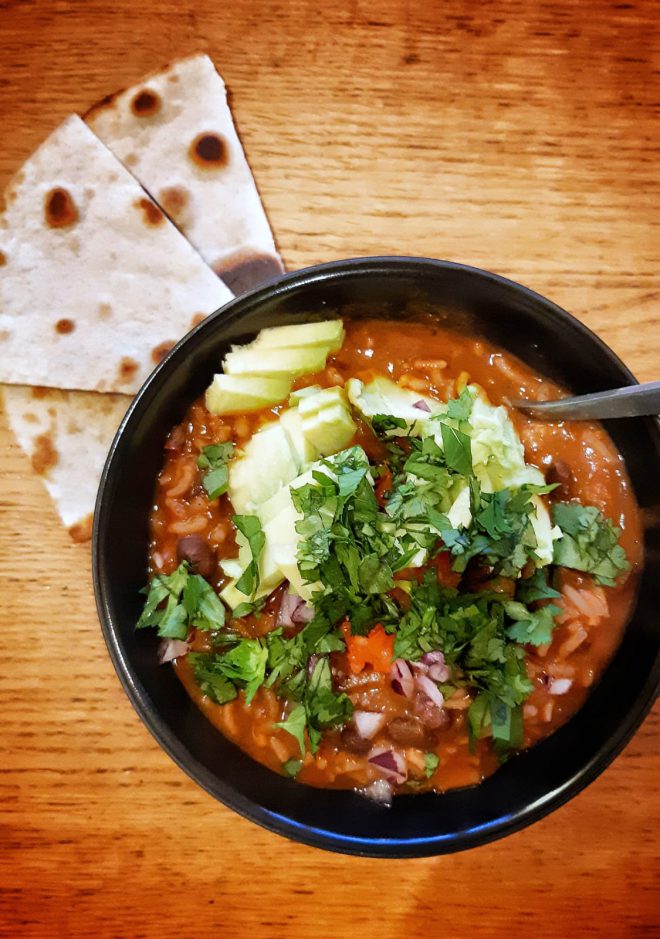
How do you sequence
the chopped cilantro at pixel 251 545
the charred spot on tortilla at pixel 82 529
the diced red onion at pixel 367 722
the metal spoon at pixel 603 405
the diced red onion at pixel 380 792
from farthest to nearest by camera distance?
the charred spot on tortilla at pixel 82 529 < the diced red onion at pixel 380 792 < the diced red onion at pixel 367 722 < the chopped cilantro at pixel 251 545 < the metal spoon at pixel 603 405

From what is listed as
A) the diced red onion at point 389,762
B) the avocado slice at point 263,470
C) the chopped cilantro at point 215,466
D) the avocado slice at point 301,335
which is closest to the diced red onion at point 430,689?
the diced red onion at point 389,762

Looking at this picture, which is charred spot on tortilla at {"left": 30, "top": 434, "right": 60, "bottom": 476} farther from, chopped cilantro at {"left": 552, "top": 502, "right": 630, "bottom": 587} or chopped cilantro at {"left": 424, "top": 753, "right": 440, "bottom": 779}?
chopped cilantro at {"left": 552, "top": 502, "right": 630, "bottom": 587}

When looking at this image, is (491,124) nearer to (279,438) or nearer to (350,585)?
(279,438)

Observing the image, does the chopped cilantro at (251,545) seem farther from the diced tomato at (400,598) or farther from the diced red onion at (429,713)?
the diced red onion at (429,713)

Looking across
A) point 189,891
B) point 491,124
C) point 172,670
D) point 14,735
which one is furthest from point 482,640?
point 491,124

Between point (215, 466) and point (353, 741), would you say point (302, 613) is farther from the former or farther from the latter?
point (215, 466)

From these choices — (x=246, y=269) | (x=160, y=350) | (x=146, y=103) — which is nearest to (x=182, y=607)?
(x=160, y=350)

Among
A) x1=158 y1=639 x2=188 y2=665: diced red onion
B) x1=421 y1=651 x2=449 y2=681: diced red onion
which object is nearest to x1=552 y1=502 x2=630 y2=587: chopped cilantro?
x1=421 y1=651 x2=449 y2=681: diced red onion
